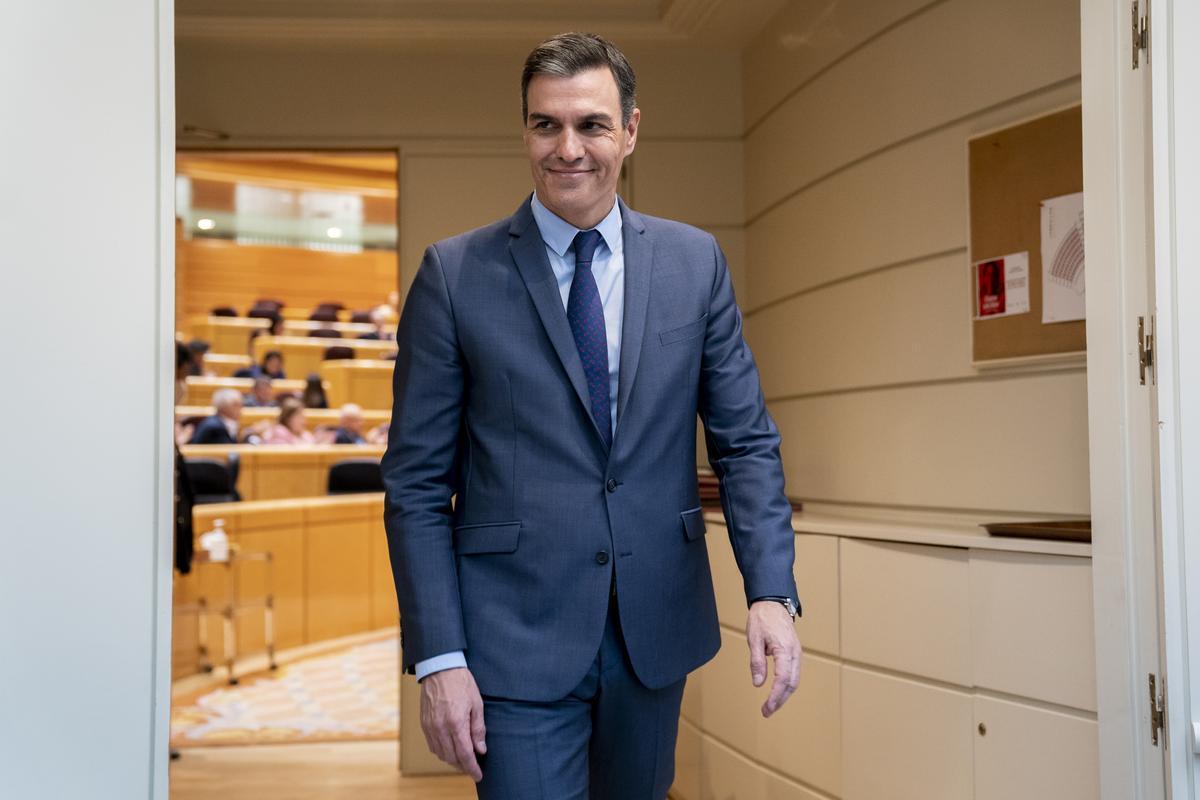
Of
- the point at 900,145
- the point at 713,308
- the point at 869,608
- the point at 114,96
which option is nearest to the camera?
the point at 114,96

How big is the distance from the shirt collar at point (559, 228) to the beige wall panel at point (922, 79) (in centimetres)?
163

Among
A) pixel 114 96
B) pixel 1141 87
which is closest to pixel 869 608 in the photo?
pixel 1141 87

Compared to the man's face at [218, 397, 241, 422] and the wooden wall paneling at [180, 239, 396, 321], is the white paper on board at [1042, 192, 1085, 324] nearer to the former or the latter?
the man's face at [218, 397, 241, 422]

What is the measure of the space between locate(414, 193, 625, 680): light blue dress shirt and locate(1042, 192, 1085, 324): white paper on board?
1.56 metres

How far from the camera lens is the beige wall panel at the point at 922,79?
120 inches

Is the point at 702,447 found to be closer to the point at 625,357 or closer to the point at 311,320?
the point at 625,357

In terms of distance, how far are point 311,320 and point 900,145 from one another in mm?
13149

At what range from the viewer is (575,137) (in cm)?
170

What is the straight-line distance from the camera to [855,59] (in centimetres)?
390

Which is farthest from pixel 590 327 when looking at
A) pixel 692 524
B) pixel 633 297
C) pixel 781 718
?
pixel 781 718

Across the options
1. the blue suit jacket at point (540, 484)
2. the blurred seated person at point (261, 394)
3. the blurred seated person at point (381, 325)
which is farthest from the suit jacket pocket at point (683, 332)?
the blurred seated person at point (381, 325)

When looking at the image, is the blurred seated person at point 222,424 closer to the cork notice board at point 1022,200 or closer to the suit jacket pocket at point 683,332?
the cork notice board at point 1022,200

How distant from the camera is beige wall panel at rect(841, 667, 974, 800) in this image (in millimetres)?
2787

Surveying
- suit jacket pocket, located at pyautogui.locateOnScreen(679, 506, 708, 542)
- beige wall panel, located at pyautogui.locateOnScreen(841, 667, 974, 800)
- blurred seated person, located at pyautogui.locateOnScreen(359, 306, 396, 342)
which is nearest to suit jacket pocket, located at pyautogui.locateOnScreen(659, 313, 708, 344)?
suit jacket pocket, located at pyautogui.locateOnScreen(679, 506, 708, 542)
